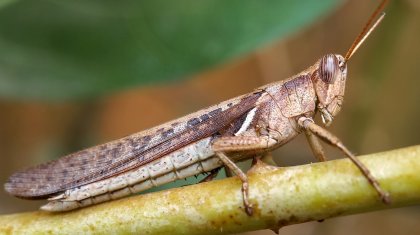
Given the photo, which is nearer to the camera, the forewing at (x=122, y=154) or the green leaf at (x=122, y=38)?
the forewing at (x=122, y=154)

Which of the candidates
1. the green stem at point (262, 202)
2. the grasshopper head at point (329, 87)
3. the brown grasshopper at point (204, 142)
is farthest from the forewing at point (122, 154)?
the green stem at point (262, 202)

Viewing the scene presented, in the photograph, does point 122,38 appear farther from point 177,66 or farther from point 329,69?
point 329,69

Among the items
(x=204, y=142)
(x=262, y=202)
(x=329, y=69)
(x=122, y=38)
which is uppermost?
(x=122, y=38)

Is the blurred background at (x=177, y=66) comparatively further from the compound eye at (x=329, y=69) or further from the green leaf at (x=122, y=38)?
the compound eye at (x=329, y=69)

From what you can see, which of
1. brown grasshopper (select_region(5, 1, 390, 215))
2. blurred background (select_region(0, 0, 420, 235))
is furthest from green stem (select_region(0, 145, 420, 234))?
blurred background (select_region(0, 0, 420, 235))

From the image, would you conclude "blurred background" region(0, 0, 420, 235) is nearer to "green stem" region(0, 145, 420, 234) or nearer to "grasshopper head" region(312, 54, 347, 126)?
"grasshopper head" region(312, 54, 347, 126)

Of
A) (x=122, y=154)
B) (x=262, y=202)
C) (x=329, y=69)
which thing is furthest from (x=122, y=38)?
(x=262, y=202)

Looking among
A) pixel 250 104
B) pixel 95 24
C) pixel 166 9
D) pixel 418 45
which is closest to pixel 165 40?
pixel 166 9

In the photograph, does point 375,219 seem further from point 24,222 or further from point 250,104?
point 24,222
